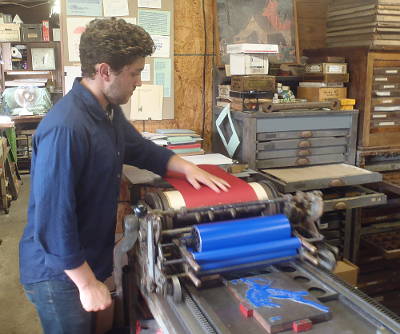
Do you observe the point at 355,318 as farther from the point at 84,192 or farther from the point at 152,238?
the point at 84,192

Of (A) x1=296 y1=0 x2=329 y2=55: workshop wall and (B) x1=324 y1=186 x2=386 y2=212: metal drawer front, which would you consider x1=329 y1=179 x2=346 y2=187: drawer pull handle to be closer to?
(B) x1=324 y1=186 x2=386 y2=212: metal drawer front

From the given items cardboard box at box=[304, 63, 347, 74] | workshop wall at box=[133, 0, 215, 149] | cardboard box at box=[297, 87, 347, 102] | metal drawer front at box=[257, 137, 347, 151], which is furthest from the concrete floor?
cardboard box at box=[304, 63, 347, 74]

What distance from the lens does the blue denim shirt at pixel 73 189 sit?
4.03 ft

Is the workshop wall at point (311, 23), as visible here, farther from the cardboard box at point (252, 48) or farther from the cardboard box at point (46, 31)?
the cardboard box at point (46, 31)

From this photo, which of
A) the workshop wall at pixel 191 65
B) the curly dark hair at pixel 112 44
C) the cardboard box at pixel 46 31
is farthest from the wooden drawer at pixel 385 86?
the cardboard box at pixel 46 31

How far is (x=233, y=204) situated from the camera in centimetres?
140

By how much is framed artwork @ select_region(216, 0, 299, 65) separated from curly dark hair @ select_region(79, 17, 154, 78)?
136 cm

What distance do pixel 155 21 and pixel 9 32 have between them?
4.57 m

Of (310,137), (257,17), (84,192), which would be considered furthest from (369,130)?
(84,192)

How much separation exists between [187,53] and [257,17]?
468mm

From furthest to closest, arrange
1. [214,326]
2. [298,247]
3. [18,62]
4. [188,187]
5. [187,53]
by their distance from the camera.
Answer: [18,62]
[187,53]
[188,187]
[298,247]
[214,326]

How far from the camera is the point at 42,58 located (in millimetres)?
6406

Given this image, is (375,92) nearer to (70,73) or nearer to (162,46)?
(162,46)

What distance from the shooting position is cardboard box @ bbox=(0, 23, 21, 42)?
20.5 ft
